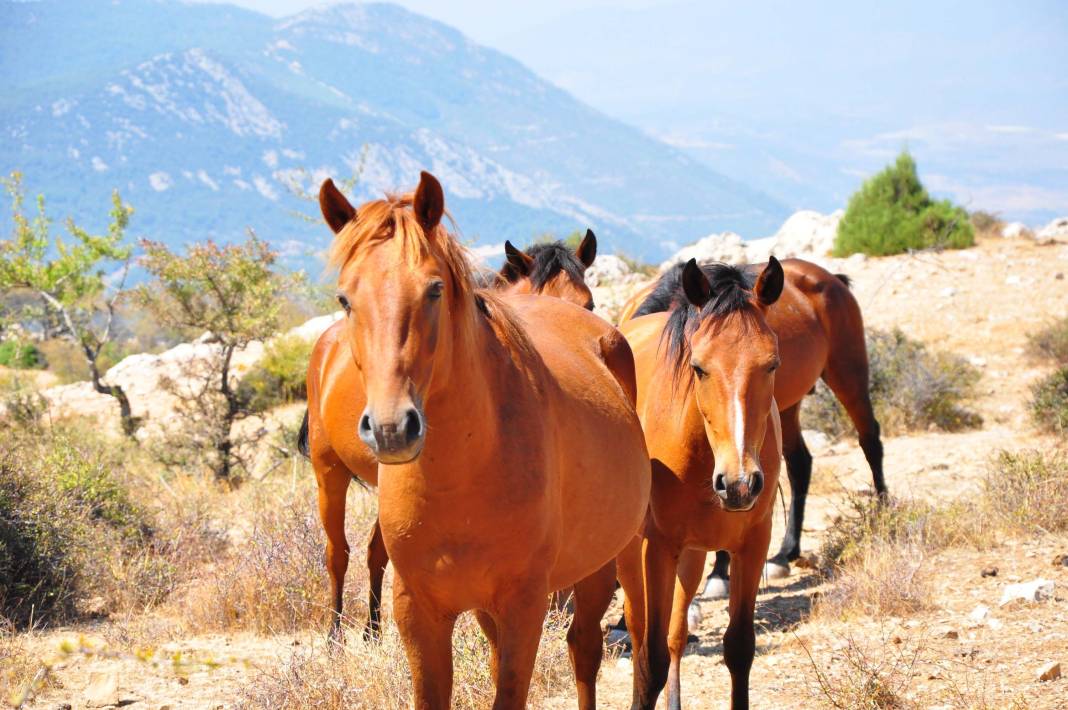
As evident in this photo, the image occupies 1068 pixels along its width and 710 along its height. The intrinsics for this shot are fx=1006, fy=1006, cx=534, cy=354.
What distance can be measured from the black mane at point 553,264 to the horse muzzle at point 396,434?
12.9 feet

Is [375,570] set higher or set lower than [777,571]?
higher

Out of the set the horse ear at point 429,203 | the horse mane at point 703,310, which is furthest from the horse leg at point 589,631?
the horse ear at point 429,203

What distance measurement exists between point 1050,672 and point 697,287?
6.98 feet

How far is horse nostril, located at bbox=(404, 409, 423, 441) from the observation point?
2.34 meters

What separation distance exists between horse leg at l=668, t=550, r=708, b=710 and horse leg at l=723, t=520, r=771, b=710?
0.25 m

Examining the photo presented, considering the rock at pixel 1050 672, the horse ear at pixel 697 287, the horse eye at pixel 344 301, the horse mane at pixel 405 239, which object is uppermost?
the horse mane at pixel 405 239

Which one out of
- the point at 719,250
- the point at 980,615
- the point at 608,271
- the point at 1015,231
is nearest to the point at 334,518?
the point at 980,615

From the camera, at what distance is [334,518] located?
571cm

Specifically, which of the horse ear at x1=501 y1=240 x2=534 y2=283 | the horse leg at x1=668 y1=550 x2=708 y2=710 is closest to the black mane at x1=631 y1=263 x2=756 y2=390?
the horse leg at x1=668 y1=550 x2=708 y2=710

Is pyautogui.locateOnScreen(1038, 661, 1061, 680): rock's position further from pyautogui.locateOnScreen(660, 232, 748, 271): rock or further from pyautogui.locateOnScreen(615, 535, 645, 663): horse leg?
pyautogui.locateOnScreen(660, 232, 748, 271): rock

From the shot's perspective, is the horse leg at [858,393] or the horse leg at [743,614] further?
the horse leg at [858,393]

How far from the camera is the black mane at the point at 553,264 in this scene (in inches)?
246

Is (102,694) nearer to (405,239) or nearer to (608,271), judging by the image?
(405,239)

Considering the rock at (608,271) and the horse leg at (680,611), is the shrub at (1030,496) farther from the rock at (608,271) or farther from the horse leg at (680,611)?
the rock at (608,271)
